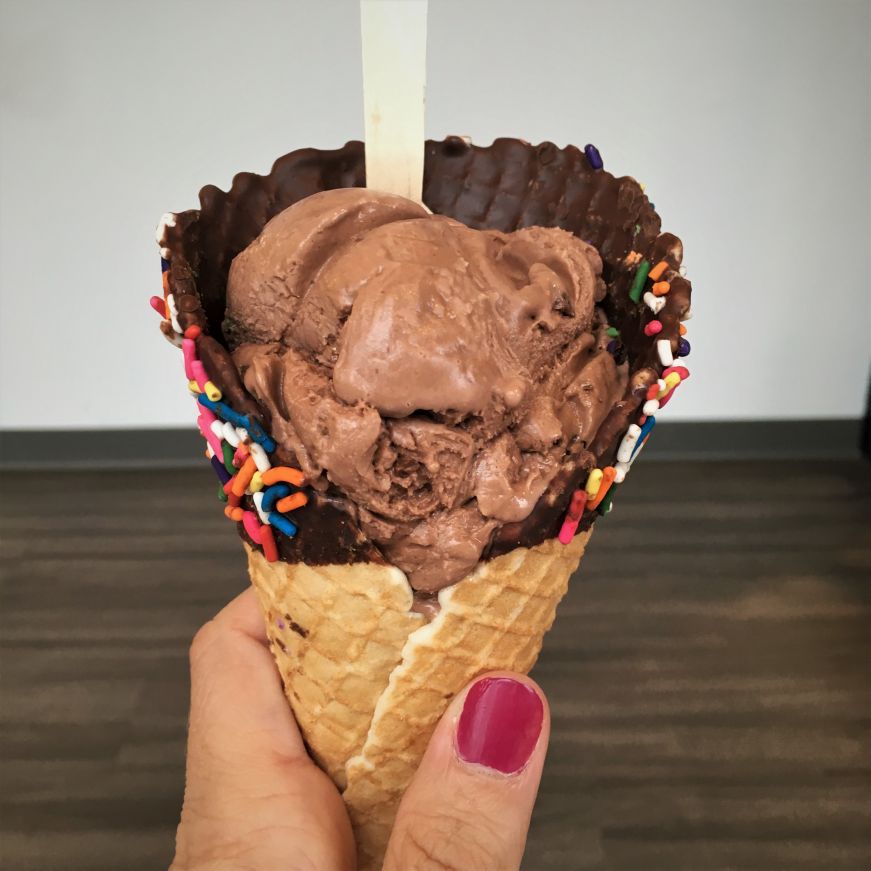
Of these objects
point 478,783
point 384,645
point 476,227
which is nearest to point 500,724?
point 478,783

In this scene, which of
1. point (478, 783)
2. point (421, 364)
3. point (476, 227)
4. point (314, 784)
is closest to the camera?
point (421, 364)

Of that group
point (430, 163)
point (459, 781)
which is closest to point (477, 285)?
point (430, 163)

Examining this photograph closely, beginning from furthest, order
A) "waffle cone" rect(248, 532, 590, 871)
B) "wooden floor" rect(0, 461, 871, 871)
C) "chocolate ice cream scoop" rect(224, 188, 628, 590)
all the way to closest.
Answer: "wooden floor" rect(0, 461, 871, 871), "waffle cone" rect(248, 532, 590, 871), "chocolate ice cream scoop" rect(224, 188, 628, 590)

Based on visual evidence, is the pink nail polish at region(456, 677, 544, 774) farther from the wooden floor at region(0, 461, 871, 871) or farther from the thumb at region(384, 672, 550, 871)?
the wooden floor at region(0, 461, 871, 871)

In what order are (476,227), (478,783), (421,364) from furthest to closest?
1. (476,227)
2. (478,783)
3. (421,364)

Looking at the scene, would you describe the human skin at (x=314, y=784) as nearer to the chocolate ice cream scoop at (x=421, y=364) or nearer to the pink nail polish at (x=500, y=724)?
the pink nail polish at (x=500, y=724)

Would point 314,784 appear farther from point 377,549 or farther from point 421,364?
point 421,364

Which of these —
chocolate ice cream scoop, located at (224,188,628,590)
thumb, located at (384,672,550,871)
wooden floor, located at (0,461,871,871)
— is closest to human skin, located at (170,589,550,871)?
thumb, located at (384,672,550,871)

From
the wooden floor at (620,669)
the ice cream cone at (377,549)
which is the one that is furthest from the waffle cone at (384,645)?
the wooden floor at (620,669)

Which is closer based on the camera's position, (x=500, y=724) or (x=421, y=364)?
(x=421, y=364)
